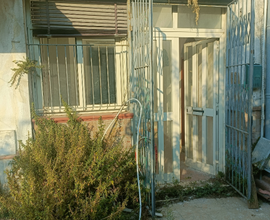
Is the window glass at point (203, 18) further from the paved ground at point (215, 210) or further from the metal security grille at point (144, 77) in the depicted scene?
the paved ground at point (215, 210)

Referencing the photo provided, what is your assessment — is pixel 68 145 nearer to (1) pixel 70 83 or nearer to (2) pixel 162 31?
(1) pixel 70 83

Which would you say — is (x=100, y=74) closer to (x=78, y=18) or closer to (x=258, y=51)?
(x=78, y=18)

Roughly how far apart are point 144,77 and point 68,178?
1568 millimetres

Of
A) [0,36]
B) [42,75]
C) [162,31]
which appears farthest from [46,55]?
[162,31]

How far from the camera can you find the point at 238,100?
402 centimetres

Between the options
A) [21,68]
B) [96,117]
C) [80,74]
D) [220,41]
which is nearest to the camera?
[21,68]

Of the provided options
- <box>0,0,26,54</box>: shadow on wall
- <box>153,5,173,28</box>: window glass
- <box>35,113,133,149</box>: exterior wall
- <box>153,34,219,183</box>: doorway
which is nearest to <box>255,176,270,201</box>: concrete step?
<box>153,34,219,183</box>: doorway

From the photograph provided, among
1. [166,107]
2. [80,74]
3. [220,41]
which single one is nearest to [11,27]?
[80,74]

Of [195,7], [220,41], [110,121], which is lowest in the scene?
[110,121]

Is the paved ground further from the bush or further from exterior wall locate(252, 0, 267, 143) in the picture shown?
exterior wall locate(252, 0, 267, 143)

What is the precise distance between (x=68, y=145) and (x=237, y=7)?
3389mm

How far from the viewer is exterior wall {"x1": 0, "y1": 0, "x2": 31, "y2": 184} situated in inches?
141

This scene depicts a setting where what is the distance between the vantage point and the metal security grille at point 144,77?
3289 millimetres

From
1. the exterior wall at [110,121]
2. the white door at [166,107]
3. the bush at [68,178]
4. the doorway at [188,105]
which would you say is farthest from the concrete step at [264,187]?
the exterior wall at [110,121]
